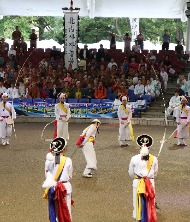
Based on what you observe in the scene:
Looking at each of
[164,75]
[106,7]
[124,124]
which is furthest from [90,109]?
[106,7]

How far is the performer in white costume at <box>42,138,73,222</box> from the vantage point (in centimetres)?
832

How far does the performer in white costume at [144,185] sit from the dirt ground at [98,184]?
0.74 m

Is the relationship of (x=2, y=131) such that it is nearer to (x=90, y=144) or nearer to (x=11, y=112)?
(x=11, y=112)

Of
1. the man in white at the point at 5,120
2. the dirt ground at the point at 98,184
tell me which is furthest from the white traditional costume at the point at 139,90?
the man in white at the point at 5,120

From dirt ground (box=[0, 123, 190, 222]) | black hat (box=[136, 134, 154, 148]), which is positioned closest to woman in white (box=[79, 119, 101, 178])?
dirt ground (box=[0, 123, 190, 222])

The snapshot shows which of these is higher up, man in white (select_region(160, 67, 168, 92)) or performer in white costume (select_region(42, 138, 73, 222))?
man in white (select_region(160, 67, 168, 92))

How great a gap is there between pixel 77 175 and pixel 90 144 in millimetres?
835

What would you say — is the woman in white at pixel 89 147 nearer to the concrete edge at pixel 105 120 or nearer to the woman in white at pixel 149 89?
the concrete edge at pixel 105 120

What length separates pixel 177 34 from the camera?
1538 inches

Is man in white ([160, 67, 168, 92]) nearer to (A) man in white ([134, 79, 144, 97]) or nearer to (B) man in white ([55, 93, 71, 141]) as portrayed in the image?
(A) man in white ([134, 79, 144, 97])

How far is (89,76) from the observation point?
22.0 m

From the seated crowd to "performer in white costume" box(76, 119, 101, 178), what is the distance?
8.59 m

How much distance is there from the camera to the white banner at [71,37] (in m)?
22.9

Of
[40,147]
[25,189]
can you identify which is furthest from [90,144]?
[40,147]
